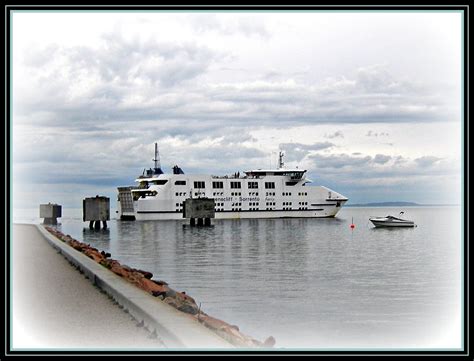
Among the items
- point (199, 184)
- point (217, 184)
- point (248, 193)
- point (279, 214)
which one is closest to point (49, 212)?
point (199, 184)

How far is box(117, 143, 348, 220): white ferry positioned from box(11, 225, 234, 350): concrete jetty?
5877 centimetres

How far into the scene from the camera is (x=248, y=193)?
72562 millimetres

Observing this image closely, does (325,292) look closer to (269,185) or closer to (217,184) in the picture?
(217,184)

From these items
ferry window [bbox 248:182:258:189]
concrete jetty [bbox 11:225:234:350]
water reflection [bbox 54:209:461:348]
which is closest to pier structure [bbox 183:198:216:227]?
ferry window [bbox 248:182:258:189]

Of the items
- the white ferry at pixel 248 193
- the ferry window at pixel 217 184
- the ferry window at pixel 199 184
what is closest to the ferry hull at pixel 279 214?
the white ferry at pixel 248 193

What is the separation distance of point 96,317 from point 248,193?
6516cm

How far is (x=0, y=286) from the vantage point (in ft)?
19.2

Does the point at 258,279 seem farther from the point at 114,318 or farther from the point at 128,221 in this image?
the point at 128,221

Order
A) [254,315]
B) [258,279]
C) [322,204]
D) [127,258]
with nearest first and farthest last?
[254,315] → [258,279] → [127,258] → [322,204]

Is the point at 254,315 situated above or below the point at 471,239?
below

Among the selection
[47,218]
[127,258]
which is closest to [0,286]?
[127,258]

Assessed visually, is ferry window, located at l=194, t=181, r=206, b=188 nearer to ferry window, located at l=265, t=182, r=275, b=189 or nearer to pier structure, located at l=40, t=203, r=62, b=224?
ferry window, located at l=265, t=182, r=275, b=189

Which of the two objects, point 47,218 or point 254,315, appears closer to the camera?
point 254,315

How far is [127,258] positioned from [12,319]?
20149 mm
